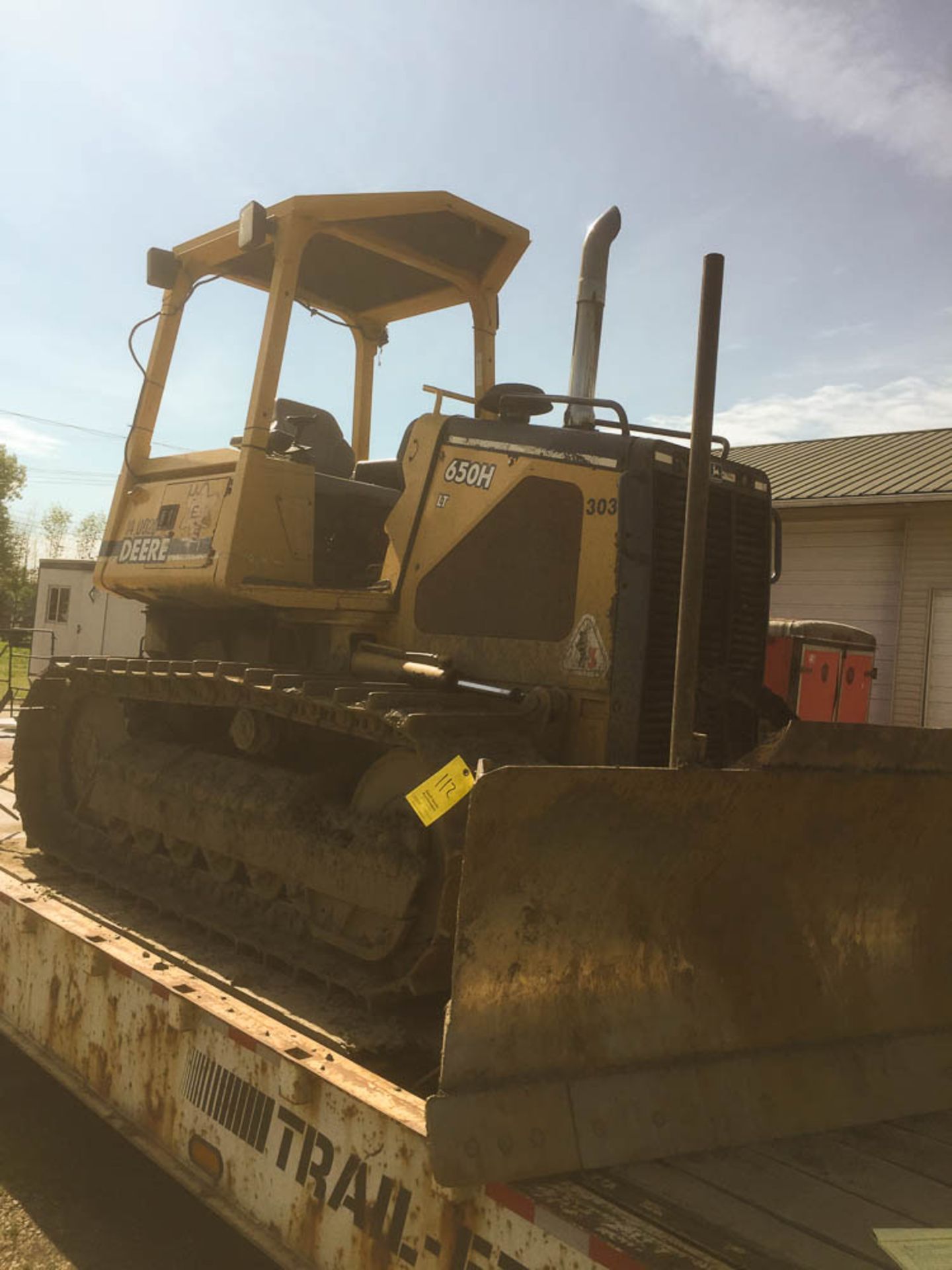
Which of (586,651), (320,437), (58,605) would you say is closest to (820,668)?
(320,437)

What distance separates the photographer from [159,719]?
16.6ft

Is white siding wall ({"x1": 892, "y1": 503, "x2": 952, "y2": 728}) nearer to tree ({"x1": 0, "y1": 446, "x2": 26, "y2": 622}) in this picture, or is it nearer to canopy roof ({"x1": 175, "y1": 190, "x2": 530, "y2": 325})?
canopy roof ({"x1": 175, "y1": 190, "x2": 530, "y2": 325})

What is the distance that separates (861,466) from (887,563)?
5.43 feet

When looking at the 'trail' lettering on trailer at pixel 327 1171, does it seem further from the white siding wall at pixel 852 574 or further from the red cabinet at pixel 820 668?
the white siding wall at pixel 852 574

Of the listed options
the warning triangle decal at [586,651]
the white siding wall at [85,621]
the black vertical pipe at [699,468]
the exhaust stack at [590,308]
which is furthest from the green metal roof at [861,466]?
the white siding wall at [85,621]

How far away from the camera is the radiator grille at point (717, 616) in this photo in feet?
11.5

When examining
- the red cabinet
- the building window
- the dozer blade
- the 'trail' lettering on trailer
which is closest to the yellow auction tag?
the dozer blade

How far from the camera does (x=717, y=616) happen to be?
371 centimetres

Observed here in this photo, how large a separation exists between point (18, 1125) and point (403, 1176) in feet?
7.63

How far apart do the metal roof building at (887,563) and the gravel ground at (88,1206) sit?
34.0 ft

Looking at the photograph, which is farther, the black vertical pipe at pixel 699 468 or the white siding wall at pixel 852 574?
the white siding wall at pixel 852 574

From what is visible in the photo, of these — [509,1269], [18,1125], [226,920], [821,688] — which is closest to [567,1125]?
[509,1269]

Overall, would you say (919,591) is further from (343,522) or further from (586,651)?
(586,651)

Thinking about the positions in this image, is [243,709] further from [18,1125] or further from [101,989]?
[18,1125]
